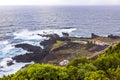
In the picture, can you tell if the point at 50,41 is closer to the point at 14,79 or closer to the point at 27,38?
the point at 27,38

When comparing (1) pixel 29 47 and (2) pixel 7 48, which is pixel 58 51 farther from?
(2) pixel 7 48

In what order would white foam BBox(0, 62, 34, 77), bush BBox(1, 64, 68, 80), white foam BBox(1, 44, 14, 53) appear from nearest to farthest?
bush BBox(1, 64, 68, 80), white foam BBox(0, 62, 34, 77), white foam BBox(1, 44, 14, 53)

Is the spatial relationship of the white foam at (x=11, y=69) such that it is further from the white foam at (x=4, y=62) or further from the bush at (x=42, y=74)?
the bush at (x=42, y=74)

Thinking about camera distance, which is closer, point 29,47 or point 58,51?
point 58,51

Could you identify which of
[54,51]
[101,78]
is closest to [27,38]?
[54,51]

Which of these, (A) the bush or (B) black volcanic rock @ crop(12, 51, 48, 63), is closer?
(A) the bush

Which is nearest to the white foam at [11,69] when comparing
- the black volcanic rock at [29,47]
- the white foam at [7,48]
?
the black volcanic rock at [29,47]

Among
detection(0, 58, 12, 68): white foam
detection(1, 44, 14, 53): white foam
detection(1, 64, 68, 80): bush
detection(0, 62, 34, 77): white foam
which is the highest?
detection(1, 64, 68, 80): bush

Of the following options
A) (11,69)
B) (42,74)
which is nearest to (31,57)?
(11,69)

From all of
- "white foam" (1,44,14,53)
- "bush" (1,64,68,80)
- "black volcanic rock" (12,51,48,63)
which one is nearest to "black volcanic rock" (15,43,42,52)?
"white foam" (1,44,14,53)

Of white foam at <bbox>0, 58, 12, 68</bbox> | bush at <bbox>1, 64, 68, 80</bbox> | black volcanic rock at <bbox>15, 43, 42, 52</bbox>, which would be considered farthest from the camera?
black volcanic rock at <bbox>15, 43, 42, 52</bbox>

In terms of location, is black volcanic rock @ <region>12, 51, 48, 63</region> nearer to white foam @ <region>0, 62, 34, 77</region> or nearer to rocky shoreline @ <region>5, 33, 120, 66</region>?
rocky shoreline @ <region>5, 33, 120, 66</region>
